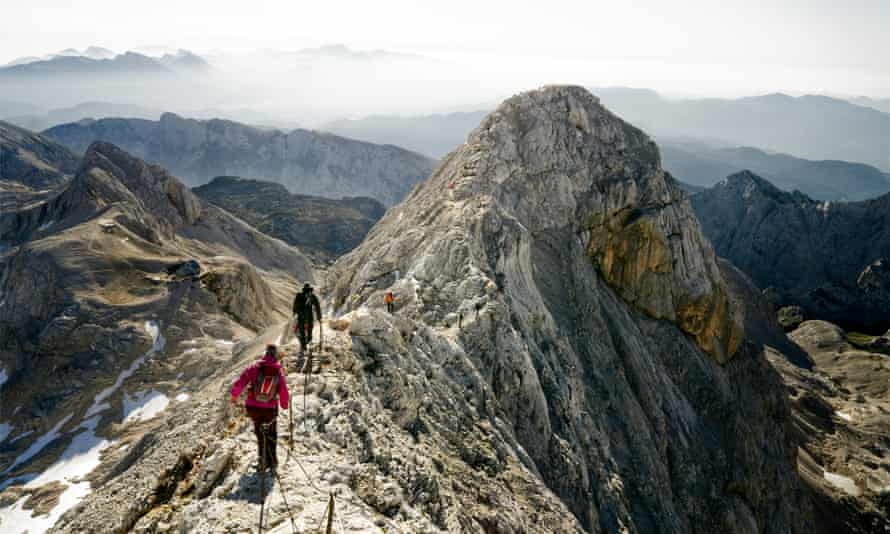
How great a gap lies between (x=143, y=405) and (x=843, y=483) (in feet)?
257

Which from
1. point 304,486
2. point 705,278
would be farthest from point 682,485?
point 304,486

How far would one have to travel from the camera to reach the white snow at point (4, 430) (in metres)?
38.8

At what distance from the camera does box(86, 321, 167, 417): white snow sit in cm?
4096

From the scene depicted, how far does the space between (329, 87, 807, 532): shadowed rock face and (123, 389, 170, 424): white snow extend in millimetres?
17663

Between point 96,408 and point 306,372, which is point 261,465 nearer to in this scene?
point 306,372

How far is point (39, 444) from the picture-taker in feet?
122

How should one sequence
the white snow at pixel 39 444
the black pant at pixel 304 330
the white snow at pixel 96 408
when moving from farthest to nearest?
the white snow at pixel 96 408, the white snow at pixel 39 444, the black pant at pixel 304 330

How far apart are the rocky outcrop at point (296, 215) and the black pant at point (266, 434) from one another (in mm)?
137342

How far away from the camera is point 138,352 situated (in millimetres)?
46438

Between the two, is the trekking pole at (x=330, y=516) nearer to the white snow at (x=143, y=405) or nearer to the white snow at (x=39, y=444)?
the white snow at (x=143, y=405)

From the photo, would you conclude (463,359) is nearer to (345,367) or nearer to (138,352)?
(345,367)

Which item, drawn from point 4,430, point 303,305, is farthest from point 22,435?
point 303,305

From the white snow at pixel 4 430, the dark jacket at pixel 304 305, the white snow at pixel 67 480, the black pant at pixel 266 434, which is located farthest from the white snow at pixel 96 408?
the black pant at pixel 266 434

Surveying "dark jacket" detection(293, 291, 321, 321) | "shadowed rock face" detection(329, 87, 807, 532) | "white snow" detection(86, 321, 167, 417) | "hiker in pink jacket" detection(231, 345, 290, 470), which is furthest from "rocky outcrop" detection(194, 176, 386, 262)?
"hiker in pink jacket" detection(231, 345, 290, 470)
